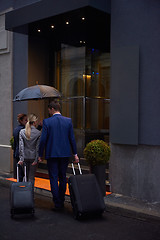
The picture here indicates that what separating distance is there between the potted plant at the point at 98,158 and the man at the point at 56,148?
2.65 ft

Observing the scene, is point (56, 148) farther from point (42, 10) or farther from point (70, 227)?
point (42, 10)

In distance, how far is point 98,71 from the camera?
11.1 m

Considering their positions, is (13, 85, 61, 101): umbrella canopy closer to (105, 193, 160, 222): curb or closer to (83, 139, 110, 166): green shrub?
(83, 139, 110, 166): green shrub

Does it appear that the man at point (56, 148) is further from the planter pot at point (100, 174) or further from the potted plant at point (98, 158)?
the planter pot at point (100, 174)

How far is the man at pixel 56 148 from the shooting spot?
6.30 meters

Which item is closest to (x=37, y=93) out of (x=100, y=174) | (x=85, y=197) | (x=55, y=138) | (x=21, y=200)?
(x=55, y=138)

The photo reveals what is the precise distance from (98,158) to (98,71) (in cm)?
473

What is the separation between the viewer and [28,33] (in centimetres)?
1009

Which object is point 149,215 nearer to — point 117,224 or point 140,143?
point 117,224

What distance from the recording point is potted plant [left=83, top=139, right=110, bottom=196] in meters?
7.12

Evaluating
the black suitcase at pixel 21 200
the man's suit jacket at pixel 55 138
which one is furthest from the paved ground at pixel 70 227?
the man's suit jacket at pixel 55 138

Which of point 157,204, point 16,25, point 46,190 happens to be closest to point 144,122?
point 157,204

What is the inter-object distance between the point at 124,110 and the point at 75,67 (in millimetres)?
4329

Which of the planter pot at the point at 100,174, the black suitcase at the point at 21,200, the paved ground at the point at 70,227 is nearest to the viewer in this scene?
the paved ground at the point at 70,227
